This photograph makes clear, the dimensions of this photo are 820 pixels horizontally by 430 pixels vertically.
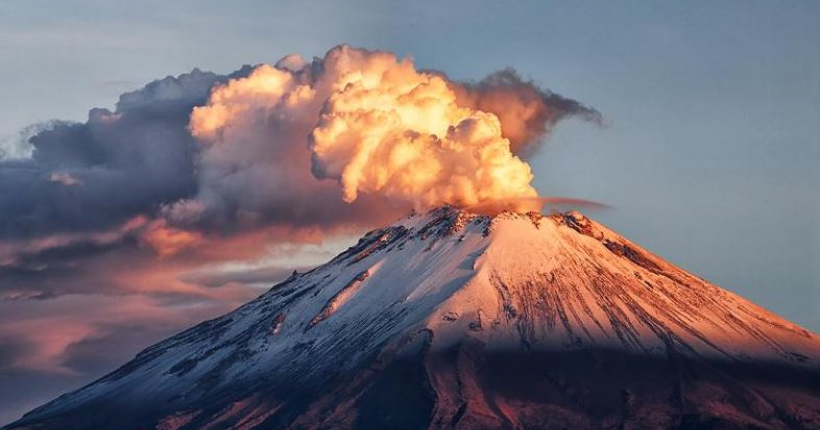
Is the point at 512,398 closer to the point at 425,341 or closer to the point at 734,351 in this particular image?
the point at 425,341

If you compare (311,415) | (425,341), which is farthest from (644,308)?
(311,415)

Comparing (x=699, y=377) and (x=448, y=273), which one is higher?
(x=448, y=273)

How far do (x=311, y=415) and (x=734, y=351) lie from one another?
132ft

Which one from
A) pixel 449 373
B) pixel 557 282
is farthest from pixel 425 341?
pixel 557 282

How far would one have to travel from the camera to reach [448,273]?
200m

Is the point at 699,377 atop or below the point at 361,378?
below

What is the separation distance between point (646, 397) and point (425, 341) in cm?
2123

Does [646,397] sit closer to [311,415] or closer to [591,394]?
[591,394]

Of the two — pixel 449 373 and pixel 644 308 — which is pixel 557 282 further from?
pixel 449 373

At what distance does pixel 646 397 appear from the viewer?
176 meters

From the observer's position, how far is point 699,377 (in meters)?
180

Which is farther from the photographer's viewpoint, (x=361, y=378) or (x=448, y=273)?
(x=448, y=273)

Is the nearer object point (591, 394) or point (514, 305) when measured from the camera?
point (591, 394)

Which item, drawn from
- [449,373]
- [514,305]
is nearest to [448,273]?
[514,305]
